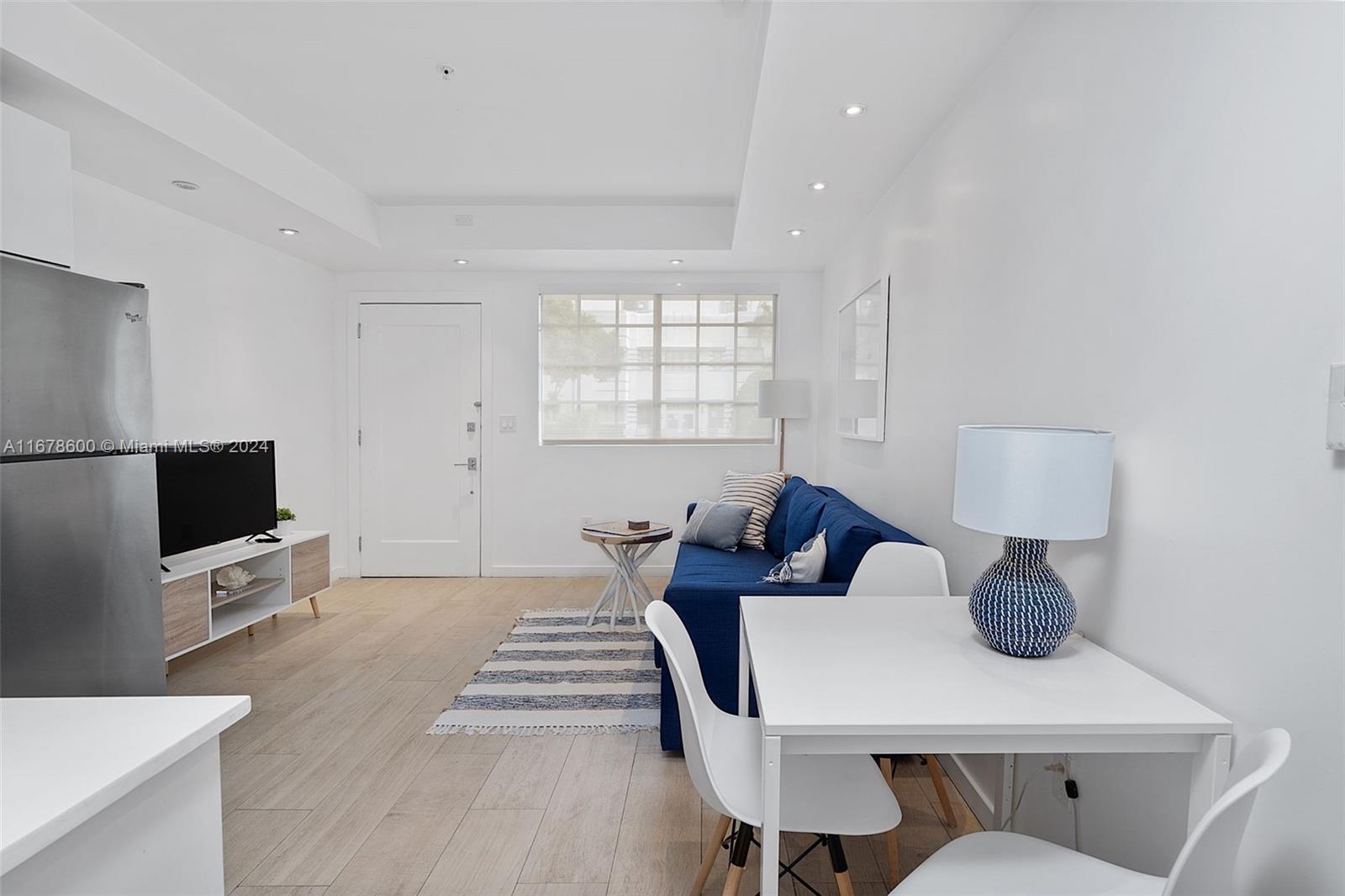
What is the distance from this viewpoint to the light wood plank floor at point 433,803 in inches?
76.9

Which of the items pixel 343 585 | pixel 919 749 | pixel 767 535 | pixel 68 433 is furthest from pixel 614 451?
pixel 919 749

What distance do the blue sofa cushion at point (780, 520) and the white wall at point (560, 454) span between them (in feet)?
3.74

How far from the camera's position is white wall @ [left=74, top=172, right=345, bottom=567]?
11.3 feet

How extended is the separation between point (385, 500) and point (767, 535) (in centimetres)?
315

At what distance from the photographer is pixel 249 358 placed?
440cm

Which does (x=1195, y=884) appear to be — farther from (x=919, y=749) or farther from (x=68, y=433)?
(x=68, y=433)

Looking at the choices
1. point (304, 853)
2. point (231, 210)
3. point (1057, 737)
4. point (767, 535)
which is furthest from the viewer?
point (767, 535)

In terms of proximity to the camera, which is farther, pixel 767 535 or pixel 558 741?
pixel 767 535

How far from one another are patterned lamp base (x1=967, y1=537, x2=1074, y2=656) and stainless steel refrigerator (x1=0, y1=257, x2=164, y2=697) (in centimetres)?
265

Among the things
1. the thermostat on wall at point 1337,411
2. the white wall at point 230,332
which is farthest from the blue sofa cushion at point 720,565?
the white wall at point 230,332

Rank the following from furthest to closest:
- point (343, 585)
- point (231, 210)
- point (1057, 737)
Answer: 1. point (343, 585)
2. point (231, 210)
3. point (1057, 737)

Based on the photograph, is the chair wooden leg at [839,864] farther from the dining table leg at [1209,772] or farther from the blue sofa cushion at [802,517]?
the blue sofa cushion at [802,517]

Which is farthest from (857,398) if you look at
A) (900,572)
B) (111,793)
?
(111,793)

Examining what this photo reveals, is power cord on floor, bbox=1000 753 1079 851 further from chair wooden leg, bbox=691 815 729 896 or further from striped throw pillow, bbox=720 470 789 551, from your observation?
striped throw pillow, bbox=720 470 789 551
